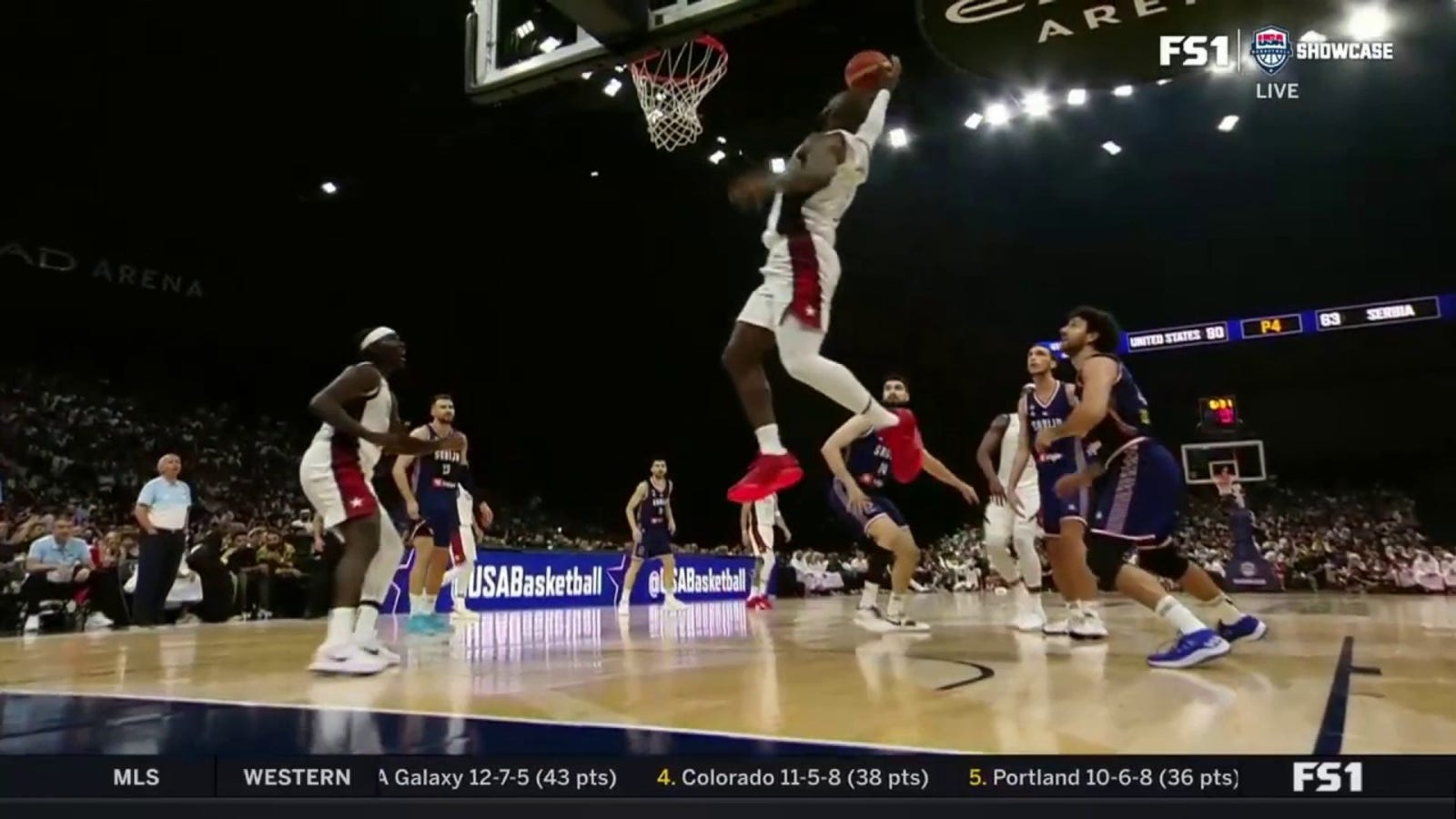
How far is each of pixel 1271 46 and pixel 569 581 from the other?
6149 millimetres

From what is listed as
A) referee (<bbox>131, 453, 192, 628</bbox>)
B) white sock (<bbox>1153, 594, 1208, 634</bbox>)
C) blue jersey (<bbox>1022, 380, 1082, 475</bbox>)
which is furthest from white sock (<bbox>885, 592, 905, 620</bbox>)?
referee (<bbox>131, 453, 192, 628</bbox>)

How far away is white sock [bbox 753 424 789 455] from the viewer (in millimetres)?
2707

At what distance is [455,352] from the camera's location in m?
4.91

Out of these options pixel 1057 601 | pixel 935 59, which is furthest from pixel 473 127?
pixel 1057 601

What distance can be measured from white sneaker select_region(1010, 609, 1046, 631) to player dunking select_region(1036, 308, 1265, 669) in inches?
54.3

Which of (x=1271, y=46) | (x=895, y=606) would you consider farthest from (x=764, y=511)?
(x=1271, y=46)

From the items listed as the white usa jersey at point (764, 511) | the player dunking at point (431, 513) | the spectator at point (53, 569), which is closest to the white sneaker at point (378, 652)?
the player dunking at point (431, 513)

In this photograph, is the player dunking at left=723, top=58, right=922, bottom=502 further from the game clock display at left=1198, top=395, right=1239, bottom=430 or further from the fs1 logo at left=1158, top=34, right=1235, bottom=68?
the game clock display at left=1198, top=395, right=1239, bottom=430

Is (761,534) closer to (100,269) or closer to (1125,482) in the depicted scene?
(1125,482)

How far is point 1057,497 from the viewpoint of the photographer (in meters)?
3.76

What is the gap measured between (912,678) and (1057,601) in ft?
17.0

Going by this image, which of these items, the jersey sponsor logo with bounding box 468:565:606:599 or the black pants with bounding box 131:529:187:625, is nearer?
the black pants with bounding box 131:529:187:625

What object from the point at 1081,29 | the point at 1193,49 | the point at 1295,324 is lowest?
the point at 1295,324

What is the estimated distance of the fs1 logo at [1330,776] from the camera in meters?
1.64
